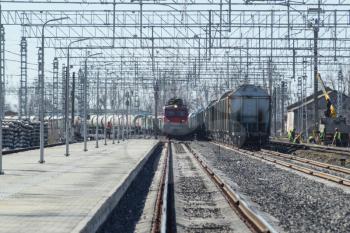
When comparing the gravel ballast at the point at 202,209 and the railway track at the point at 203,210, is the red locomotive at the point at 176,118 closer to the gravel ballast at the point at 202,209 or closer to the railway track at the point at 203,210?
the gravel ballast at the point at 202,209

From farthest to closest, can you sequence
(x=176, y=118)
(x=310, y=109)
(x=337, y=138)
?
1. (x=310, y=109)
2. (x=176, y=118)
3. (x=337, y=138)

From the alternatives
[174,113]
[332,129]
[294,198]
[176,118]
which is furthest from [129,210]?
[174,113]

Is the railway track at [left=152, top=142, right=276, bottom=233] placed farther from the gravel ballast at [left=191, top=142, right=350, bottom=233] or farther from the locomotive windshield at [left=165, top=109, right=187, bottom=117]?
the locomotive windshield at [left=165, top=109, right=187, bottom=117]

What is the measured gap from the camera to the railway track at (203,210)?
13.2 metres

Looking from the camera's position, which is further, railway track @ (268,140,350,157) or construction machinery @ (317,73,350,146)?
construction machinery @ (317,73,350,146)

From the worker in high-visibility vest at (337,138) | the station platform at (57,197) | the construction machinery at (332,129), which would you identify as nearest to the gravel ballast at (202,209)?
the station platform at (57,197)

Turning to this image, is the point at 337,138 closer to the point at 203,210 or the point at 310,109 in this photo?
the point at 203,210

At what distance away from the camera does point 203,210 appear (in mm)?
16422

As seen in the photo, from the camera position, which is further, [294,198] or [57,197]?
[294,198]

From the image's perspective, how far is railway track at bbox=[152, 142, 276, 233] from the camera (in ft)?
43.3

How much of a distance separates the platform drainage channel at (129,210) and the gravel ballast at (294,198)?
286 cm

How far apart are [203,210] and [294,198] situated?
2.99m

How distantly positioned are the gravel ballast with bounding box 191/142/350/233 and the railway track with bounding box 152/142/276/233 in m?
0.57

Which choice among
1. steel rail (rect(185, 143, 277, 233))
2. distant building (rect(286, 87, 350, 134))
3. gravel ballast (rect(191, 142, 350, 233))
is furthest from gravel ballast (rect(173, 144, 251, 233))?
distant building (rect(286, 87, 350, 134))
